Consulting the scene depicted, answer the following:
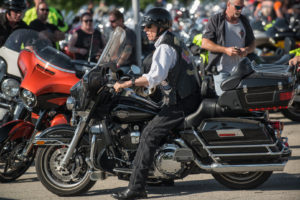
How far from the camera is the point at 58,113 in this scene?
6.82m

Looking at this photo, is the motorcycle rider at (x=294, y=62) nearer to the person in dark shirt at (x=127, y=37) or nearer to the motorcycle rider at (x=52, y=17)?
the person in dark shirt at (x=127, y=37)

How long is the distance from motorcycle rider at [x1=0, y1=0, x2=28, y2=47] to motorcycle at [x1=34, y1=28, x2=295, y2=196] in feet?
10.7

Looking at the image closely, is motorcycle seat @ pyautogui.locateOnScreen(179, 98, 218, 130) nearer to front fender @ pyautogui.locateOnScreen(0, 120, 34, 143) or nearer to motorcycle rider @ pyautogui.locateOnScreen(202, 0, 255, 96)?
motorcycle rider @ pyautogui.locateOnScreen(202, 0, 255, 96)

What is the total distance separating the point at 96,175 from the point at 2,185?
1.40 m

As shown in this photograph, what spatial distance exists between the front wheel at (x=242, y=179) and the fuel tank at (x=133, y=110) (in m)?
0.91

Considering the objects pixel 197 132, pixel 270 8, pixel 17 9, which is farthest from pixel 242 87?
pixel 270 8

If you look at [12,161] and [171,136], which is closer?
[171,136]

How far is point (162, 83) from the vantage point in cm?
551

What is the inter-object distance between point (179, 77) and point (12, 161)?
2.16m

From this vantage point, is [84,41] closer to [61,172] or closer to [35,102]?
[35,102]

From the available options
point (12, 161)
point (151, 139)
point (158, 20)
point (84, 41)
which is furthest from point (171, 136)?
point (84, 41)

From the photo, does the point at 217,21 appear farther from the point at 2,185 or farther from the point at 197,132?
the point at 2,185

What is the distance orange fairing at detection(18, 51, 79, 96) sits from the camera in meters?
6.67

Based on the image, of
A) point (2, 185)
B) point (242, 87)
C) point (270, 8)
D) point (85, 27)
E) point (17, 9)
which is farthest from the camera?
point (270, 8)
